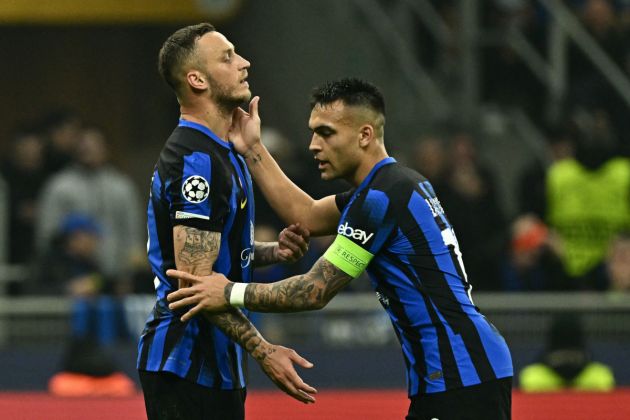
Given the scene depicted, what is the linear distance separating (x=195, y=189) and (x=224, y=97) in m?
0.44

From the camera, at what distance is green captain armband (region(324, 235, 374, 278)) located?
16.6ft

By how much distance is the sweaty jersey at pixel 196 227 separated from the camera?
4.98m

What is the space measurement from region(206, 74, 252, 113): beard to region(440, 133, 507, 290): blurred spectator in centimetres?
503

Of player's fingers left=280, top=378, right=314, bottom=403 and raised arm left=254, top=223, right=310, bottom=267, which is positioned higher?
raised arm left=254, top=223, right=310, bottom=267

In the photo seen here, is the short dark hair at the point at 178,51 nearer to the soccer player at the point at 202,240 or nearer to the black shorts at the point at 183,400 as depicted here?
the soccer player at the point at 202,240

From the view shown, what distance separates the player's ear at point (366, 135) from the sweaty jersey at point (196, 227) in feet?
1.46

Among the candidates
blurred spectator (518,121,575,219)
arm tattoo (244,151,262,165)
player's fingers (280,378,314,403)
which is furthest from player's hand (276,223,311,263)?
blurred spectator (518,121,575,219)

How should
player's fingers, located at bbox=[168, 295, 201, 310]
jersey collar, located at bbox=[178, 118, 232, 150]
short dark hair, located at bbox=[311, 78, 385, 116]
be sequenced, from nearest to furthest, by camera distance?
player's fingers, located at bbox=[168, 295, 201, 310], jersey collar, located at bbox=[178, 118, 232, 150], short dark hair, located at bbox=[311, 78, 385, 116]

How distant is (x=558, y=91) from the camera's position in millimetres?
12297

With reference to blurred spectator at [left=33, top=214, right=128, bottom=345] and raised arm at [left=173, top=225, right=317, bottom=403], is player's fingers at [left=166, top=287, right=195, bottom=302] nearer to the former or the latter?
raised arm at [left=173, top=225, right=317, bottom=403]

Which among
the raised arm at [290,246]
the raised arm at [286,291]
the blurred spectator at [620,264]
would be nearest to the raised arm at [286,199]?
the raised arm at [290,246]

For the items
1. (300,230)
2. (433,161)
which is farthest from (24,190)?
(300,230)

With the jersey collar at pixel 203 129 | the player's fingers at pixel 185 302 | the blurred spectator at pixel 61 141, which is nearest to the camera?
the player's fingers at pixel 185 302

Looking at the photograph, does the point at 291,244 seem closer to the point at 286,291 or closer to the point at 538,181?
the point at 286,291
